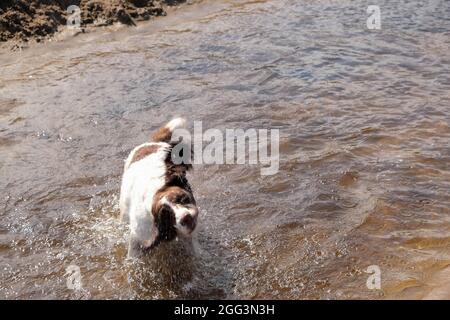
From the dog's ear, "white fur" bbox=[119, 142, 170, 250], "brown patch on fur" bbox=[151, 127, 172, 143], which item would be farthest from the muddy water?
"brown patch on fur" bbox=[151, 127, 172, 143]

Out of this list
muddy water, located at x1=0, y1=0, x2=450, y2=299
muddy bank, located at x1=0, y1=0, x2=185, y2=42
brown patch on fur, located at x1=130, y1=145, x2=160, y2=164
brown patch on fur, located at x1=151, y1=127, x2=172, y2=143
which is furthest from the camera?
muddy bank, located at x1=0, y1=0, x2=185, y2=42

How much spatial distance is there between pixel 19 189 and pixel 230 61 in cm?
475

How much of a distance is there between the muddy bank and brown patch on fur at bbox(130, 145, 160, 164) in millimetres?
6604

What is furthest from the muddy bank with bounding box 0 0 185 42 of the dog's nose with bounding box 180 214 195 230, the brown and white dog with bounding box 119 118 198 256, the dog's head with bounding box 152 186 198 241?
the dog's nose with bounding box 180 214 195 230

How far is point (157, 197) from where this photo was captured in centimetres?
382

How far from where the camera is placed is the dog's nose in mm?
3476

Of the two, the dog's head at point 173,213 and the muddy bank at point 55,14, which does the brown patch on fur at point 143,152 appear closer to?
the dog's head at point 173,213

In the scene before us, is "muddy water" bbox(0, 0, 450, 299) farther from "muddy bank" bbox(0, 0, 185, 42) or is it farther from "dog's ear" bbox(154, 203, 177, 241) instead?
"dog's ear" bbox(154, 203, 177, 241)

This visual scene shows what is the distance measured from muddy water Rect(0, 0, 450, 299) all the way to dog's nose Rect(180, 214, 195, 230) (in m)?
1.01

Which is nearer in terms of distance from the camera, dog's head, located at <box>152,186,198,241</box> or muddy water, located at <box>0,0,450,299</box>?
dog's head, located at <box>152,186,198,241</box>

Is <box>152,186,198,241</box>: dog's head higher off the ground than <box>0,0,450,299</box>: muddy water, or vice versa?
<box>152,186,198,241</box>: dog's head

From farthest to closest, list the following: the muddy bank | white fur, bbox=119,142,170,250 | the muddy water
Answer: the muddy bank
the muddy water
white fur, bbox=119,142,170,250

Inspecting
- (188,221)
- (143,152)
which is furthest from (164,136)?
(188,221)

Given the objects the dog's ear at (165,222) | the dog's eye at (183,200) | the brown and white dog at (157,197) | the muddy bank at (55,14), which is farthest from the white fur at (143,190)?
the muddy bank at (55,14)
